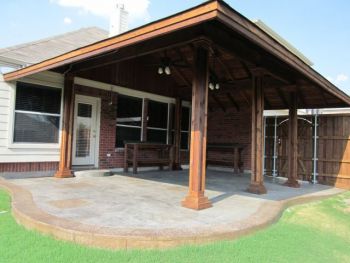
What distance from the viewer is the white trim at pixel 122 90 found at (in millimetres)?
8363

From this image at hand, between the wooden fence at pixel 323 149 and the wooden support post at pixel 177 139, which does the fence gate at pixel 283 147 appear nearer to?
the wooden fence at pixel 323 149

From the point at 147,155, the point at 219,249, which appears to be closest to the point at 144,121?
the point at 147,155

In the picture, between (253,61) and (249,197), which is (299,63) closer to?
(253,61)

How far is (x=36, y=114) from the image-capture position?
750 centimetres

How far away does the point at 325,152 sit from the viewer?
9.32 m

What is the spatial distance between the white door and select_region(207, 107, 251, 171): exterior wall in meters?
4.91

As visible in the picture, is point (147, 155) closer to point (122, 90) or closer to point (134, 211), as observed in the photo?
point (122, 90)

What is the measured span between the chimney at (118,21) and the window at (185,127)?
3.80 m

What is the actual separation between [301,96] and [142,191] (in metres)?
5.93

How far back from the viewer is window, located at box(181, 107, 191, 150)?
11.6 m

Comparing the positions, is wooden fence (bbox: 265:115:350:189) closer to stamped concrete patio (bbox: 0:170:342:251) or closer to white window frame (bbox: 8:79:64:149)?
stamped concrete patio (bbox: 0:170:342:251)

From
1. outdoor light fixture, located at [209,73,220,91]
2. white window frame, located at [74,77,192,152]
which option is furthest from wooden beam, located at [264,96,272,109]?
white window frame, located at [74,77,192,152]

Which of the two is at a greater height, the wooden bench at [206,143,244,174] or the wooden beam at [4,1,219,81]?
the wooden beam at [4,1,219,81]

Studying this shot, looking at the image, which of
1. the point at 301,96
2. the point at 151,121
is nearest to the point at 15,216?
the point at 151,121
